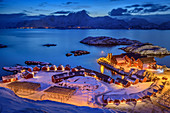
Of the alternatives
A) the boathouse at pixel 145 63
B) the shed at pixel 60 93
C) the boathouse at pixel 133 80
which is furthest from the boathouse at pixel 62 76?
the boathouse at pixel 145 63

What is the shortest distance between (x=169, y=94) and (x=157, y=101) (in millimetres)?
3047

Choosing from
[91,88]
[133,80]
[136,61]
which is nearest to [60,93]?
[91,88]

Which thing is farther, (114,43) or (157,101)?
(114,43)

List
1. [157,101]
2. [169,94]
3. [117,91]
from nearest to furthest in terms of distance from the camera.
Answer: [157,101] < [169,94] < [117,91]

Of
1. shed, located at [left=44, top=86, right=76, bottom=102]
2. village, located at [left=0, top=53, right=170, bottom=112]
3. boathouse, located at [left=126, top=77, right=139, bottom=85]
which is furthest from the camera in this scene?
boathouse, located at [left=126, top=77, right=139, bottom=85]

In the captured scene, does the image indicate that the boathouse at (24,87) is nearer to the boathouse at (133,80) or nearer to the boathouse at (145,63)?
the boathouse at (133,80)

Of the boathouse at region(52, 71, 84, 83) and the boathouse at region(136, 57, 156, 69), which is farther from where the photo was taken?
the boathouse at region(136, 57, 156, 69)

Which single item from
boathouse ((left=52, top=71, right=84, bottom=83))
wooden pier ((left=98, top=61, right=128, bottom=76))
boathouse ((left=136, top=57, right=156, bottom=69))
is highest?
boathouse ((left=136, top=57, right=156, bottom=69))

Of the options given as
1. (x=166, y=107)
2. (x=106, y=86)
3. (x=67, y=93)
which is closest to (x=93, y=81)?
(x=106, y=86)

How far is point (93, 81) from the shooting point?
28.2 meters

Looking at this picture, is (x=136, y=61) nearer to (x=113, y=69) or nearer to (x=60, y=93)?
(x=113, y=69)

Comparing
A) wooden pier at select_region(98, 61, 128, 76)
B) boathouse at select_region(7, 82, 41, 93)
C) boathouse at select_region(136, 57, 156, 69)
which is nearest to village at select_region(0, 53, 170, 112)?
boathouse at select_region(7, 82, 41, 93)

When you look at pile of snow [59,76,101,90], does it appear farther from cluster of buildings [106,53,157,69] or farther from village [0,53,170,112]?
cluster of buildings [106,53,157,69]

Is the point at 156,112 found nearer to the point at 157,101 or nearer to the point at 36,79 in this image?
the point at 157,101
